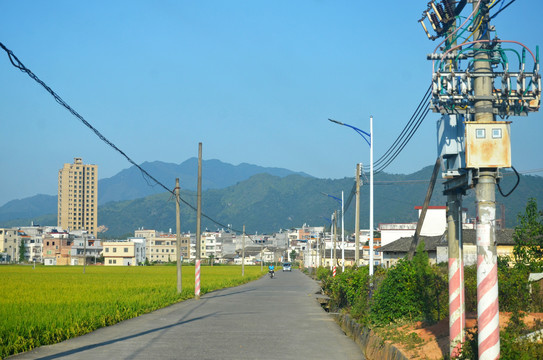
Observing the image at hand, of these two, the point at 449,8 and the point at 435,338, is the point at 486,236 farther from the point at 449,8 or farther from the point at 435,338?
the point at 449,8

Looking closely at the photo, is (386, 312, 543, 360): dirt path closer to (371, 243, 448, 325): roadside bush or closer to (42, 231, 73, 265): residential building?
(371, 243, 448, 325): roadside bush

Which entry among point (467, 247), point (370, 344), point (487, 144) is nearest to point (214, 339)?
point (370, 344)

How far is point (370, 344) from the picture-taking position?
48.6ft

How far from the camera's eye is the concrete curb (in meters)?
12.4

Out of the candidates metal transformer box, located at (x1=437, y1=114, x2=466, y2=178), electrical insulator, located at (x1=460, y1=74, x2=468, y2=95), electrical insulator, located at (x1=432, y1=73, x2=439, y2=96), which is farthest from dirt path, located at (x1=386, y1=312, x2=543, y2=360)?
electrical insulator, located at (x1=432, y1=73, x2=439, y2=96)

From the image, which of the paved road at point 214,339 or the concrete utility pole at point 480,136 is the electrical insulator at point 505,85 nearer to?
the concrete utility pole at point 480,136

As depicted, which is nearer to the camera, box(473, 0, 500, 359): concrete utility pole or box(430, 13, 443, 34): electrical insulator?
box(473, 0, 500, 359): concrete utility pole

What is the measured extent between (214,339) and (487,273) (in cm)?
904

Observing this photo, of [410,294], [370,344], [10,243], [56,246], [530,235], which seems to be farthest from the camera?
[10,243]

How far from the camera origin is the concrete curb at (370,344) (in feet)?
40.7

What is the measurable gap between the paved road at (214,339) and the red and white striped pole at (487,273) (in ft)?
17.6

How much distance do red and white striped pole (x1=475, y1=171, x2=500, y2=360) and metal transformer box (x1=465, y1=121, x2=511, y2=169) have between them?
0.75ft

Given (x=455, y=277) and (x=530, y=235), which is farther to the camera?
(x=530, y=235)

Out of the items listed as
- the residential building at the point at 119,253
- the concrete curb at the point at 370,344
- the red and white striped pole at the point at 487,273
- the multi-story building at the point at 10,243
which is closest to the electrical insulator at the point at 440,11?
the red and white striped pole at the point at 487,273
